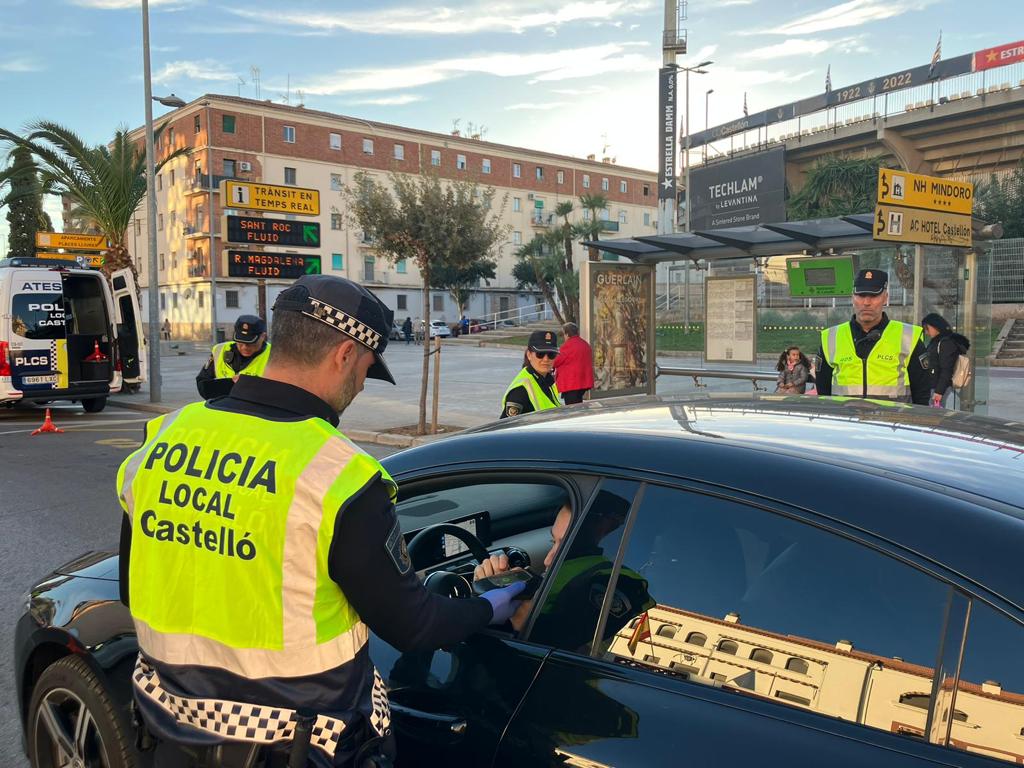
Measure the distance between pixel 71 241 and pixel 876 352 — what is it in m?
24.0

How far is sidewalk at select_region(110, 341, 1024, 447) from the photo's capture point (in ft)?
43.2

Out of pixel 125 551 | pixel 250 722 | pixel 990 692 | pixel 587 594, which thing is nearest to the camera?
pixel 990 692

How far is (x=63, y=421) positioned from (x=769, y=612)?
51.1 feet

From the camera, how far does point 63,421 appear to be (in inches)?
584

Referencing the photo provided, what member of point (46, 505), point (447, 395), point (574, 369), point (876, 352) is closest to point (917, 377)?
point (876, 352)

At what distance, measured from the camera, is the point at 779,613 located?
64.0 inches

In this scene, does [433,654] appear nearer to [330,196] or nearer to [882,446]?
[882,446]

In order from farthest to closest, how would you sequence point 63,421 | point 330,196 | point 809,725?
point 330,196 < point 63,421 < point 809,725

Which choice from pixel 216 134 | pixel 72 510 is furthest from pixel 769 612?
pixel 216 134

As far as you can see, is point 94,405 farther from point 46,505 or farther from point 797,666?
point 797,666

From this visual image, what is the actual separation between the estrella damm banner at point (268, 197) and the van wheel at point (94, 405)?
443 cm

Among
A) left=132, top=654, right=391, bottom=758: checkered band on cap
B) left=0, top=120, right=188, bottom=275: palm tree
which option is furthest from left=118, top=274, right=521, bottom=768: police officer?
left=0, top=120, right=188, bottom=275: palm tree

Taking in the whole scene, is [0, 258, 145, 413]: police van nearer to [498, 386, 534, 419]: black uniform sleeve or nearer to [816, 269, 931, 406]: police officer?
[498, 386, 534, 419]: black uniform sleeve

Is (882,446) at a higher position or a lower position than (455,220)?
lower
